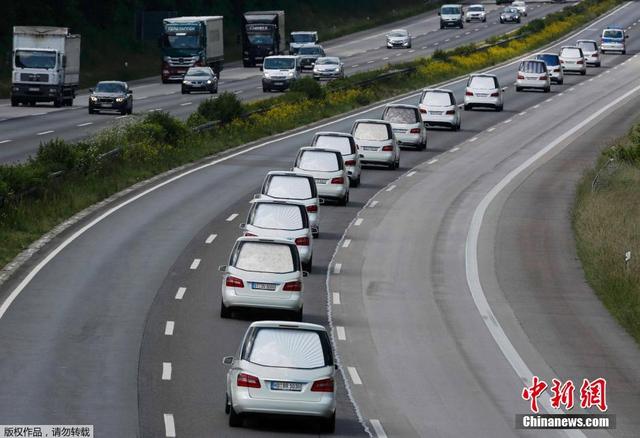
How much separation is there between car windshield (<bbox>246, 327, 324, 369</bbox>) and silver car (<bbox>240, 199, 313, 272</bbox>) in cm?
1255

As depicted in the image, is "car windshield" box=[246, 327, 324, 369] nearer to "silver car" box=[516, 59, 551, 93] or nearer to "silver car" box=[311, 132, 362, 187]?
"silver car" box=[311, 132, 362, 187]

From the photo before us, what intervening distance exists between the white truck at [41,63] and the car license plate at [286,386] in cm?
5640

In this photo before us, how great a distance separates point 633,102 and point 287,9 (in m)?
65.4

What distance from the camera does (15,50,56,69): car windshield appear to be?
75.1m

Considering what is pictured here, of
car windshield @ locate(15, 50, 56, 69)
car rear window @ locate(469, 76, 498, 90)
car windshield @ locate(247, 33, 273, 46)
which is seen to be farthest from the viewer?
car windshield @ locate(247, 33, 273, 46)

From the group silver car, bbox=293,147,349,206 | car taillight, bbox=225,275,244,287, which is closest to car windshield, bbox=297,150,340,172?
silver car, bbox=293,147,349,206

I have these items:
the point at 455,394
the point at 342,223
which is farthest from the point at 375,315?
the point at 342,223

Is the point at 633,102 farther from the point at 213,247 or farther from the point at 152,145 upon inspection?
the point at 213,247

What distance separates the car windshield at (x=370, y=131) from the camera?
54.2m

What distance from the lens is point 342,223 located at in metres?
43.2

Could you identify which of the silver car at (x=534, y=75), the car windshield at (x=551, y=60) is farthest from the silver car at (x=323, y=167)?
the car windshield at (x=551, y=60)

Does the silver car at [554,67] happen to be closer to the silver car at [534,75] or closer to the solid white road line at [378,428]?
the silver car at [534,75]

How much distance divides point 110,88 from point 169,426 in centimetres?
5258

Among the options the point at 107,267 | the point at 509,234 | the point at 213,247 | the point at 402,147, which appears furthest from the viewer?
the point at 402,147
